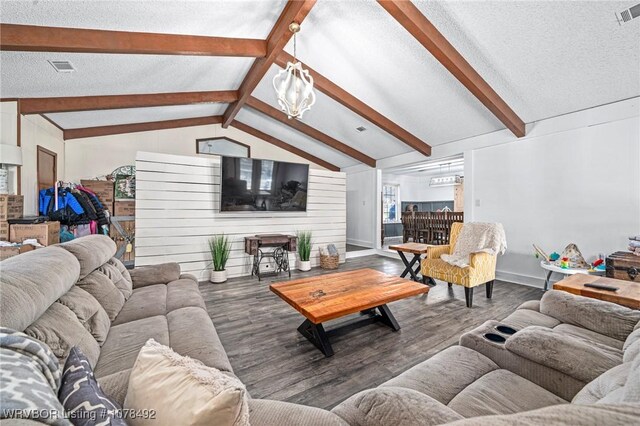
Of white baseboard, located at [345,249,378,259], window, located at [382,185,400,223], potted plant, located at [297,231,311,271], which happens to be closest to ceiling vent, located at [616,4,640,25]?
potted plant, located at [297,231,311,271]

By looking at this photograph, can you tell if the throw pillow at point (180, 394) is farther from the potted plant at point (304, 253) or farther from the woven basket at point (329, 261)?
the woven basket at point (329, 261)

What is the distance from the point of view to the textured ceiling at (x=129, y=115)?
4.49m

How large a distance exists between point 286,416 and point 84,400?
540 mm

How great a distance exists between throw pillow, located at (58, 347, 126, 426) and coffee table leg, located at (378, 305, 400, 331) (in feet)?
7.53

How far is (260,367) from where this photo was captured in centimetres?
198

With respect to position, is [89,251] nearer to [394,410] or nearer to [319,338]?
[319,338]

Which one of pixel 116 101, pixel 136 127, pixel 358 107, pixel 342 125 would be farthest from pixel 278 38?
pixel 136 127

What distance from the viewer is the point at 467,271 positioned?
313cm

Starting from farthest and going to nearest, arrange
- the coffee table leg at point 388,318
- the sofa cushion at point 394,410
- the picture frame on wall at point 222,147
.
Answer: the picture frame on wall at point 222,147 → the coffee table leg at point 388,318 → the sofa cushion at point 394,410

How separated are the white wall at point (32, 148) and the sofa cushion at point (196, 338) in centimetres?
384

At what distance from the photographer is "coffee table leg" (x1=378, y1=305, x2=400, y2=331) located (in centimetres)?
258

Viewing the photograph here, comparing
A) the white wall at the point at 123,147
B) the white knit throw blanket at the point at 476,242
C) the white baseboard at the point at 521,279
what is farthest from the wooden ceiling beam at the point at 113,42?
the white baseboard at the point at 521,279

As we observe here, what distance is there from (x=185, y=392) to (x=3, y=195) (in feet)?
14.3

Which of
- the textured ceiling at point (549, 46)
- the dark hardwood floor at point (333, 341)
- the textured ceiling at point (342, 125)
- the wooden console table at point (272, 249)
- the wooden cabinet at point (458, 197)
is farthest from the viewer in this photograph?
the wooden cabinet at point (458, 197)
